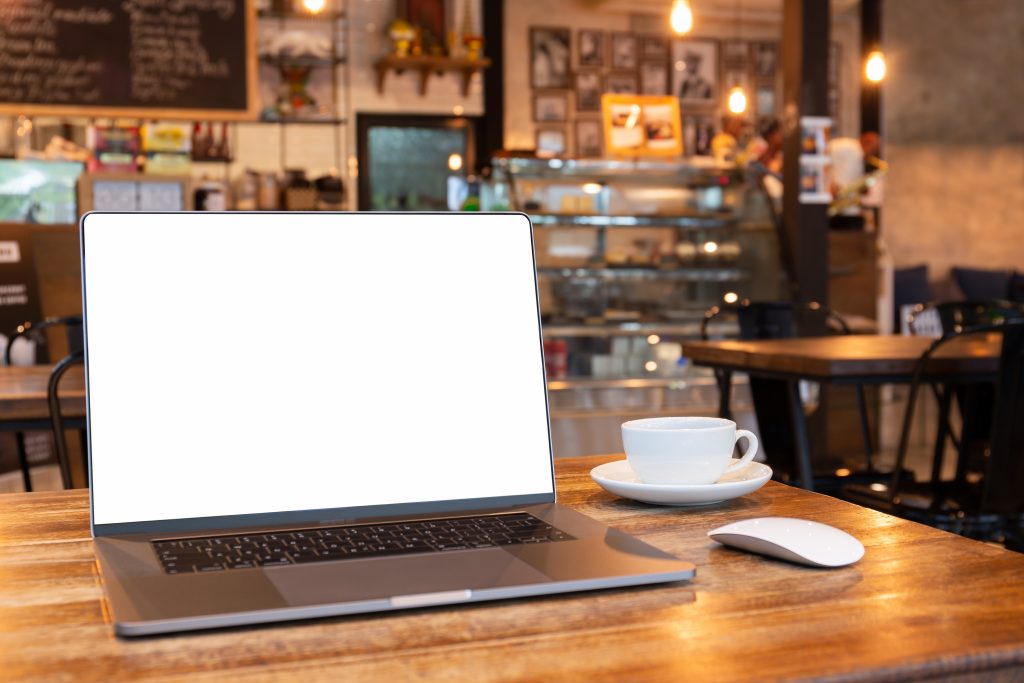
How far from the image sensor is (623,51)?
8383 millimetres

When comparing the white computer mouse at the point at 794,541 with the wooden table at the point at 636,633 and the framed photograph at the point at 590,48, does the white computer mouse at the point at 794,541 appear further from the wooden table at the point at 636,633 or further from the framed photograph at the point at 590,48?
the framed photograph at the point at 590,48

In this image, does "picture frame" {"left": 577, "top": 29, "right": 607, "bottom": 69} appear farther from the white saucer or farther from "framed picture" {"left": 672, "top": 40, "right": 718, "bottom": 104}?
the white saucer

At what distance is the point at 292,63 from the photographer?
7.12 metres

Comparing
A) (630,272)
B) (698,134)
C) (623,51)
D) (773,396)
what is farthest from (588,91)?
(773,396)

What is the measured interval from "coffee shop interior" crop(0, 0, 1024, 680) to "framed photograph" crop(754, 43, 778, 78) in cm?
2

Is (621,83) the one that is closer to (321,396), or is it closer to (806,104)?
(806,104)

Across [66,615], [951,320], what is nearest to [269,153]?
[951,320]

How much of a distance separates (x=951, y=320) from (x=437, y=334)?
343 cm

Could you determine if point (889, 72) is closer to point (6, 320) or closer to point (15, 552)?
point (6, 320)

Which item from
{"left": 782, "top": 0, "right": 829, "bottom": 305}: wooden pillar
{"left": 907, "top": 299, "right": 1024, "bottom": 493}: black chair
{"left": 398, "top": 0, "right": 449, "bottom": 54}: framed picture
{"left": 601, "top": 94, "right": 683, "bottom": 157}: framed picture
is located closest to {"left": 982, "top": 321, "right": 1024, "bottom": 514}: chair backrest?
{"left": 907, "top": 299, "right": 1024, "bottom": 493}: black chair

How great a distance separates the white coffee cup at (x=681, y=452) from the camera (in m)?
0.95

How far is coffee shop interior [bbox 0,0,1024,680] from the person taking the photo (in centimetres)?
277

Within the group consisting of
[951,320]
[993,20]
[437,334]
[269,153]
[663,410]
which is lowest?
[663,410]

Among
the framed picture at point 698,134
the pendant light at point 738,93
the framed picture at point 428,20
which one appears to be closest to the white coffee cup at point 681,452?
the framed picture at point 428,20
